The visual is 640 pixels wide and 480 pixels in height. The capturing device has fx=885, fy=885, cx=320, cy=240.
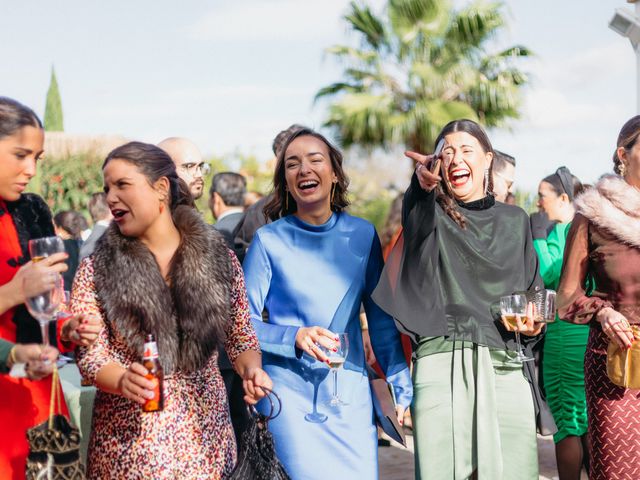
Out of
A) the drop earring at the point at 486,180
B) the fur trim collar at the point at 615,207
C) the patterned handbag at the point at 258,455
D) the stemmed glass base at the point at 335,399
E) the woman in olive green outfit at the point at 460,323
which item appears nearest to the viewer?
the patterned handbag at the point at 258,455

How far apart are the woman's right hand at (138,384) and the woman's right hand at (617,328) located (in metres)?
2.17

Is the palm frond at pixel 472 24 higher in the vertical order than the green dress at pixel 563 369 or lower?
higher

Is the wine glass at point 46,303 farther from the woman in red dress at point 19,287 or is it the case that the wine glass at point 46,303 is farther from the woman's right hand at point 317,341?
the woman's right hand at point 317,341

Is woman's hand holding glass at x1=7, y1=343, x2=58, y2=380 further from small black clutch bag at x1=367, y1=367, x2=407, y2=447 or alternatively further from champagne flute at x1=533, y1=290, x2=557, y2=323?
champagne flute at x1=533, y1=290, x2=557, y2=323

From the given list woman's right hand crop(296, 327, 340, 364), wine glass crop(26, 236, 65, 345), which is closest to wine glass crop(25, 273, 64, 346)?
wine glass crop(26, 236, 65, 345)

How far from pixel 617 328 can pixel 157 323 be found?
Result: 2.09 meters

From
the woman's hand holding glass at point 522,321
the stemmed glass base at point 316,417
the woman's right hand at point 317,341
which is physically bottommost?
the stemmed glass base at point 316,417

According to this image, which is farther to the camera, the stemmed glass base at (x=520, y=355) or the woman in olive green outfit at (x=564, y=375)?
the woman in olive green outfit at (x=564, y=375)

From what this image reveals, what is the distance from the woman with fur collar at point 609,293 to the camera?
163 inches

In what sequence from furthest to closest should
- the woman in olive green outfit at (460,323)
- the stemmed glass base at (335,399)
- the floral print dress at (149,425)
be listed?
the woman in olive green outfit at (460,323) → the stemmed glass base at (335,399) → the floral print dress at (149,425)

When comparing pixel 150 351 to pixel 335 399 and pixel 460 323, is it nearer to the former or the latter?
pixel 335 399

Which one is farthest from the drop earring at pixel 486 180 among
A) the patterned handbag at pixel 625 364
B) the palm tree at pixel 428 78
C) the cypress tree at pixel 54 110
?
the cypress tree at pixel 54 110

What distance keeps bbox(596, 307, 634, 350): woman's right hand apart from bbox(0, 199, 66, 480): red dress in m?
2.41

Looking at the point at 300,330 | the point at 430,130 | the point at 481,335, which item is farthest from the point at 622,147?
the point at 430,130
